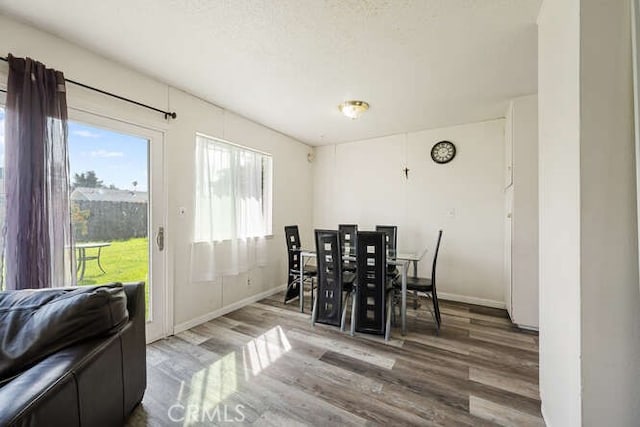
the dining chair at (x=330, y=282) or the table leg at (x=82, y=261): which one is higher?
the table leg at (x=82, y=261)

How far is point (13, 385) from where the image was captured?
859 mm

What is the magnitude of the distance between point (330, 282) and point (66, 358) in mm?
2088

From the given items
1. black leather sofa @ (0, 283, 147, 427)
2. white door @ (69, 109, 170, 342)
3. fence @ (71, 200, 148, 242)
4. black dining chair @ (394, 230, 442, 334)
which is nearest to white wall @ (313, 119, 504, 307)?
black dining chair @ (394, 230, 442, 334)

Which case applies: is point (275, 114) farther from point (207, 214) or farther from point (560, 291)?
point (560, 291)

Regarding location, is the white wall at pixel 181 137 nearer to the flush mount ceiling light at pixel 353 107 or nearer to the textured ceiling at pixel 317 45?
the textured ceiling at pixel 317 45

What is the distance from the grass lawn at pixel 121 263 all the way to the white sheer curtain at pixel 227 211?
0.48 m

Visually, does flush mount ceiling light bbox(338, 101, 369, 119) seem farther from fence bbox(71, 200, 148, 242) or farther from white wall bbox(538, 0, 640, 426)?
fence bbox(71, 200, 148, 242)

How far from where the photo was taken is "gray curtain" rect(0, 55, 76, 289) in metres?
1.56

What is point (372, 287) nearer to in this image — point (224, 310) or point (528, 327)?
point (528, 327)

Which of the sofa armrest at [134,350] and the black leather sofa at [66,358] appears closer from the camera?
the black leather sofa at [66,358]

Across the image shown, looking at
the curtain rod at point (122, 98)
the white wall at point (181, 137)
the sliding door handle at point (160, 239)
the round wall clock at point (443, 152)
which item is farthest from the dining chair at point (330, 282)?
the round wall clock at point (443, 152)

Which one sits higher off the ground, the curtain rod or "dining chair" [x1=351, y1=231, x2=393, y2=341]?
the curtain rod

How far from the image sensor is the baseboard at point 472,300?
3.39 metres

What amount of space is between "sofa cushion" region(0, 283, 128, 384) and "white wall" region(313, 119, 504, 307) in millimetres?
3634
